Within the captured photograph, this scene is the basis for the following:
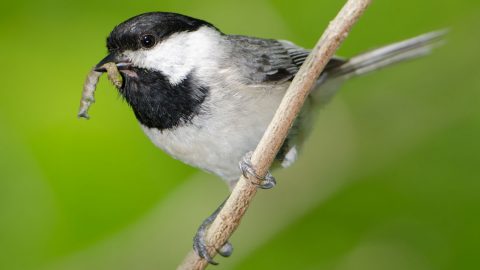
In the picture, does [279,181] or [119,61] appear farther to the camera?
[279,181]

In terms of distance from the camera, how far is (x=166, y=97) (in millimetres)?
2670

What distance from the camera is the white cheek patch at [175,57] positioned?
265 cm

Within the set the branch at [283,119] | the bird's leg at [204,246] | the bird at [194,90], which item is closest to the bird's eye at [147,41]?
the bird at [194,90]

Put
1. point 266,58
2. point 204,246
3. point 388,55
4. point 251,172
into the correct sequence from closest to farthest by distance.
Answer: point 251,172 → point 204,246 → point 266,58 → point 388,55

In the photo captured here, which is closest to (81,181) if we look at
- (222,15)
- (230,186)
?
(230,186)

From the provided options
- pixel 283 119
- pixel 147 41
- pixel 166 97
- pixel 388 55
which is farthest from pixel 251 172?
pixel 388 55

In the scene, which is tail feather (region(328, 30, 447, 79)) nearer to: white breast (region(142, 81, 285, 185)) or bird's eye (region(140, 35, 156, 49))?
white breast (region(142, 81, 285, 185))

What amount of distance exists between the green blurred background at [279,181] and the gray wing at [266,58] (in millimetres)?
78

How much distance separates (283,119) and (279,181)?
105 centimetres

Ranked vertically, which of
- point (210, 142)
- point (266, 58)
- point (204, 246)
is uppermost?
point (266, 58)

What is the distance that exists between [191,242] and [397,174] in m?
0.93

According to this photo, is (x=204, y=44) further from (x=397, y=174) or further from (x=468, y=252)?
(x=468, y=252)

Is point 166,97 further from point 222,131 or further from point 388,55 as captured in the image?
point 388,55

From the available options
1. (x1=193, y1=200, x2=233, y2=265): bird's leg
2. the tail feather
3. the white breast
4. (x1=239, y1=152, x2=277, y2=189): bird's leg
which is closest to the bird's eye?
the white breast
